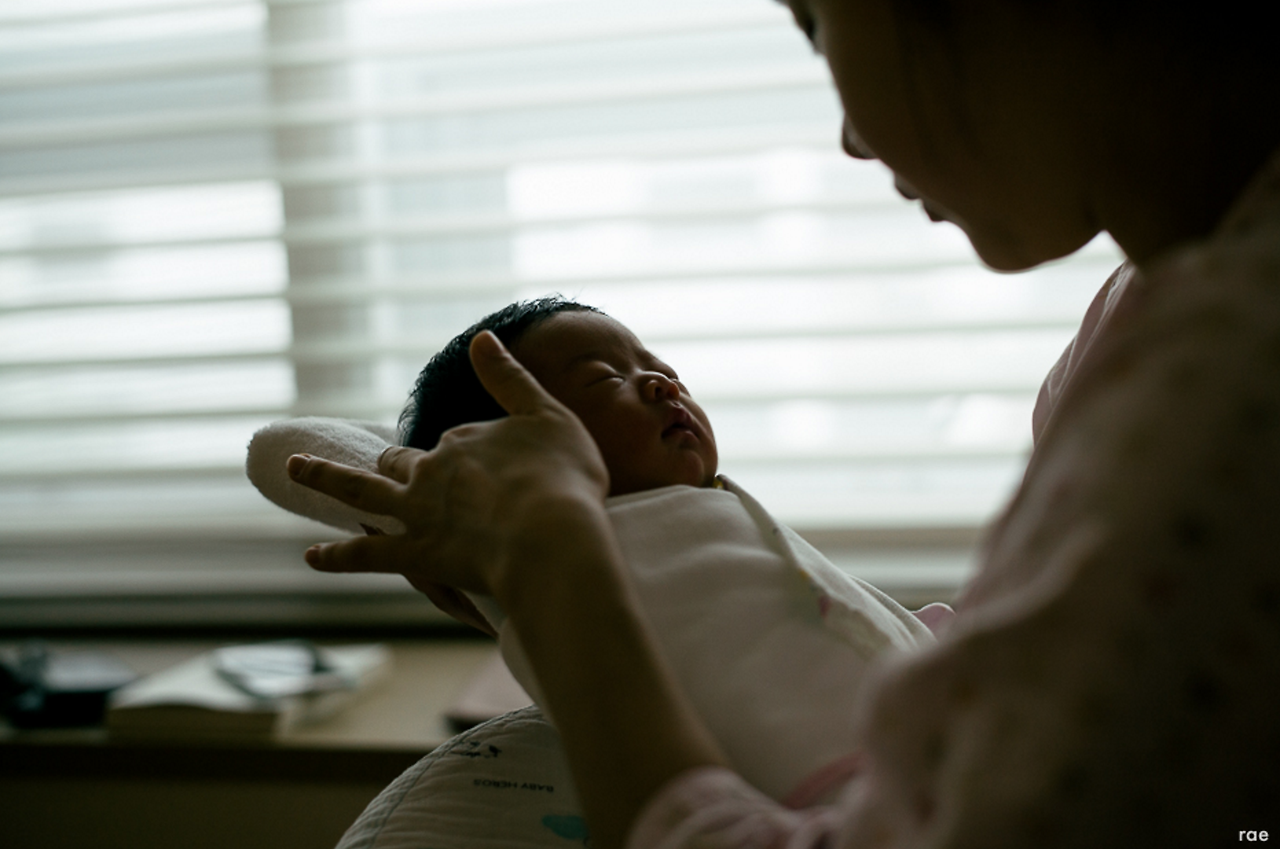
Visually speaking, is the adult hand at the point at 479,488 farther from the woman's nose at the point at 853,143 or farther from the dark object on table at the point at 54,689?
the dark object on table at the point at 54,689

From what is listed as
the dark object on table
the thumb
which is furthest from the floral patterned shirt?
the dark object on table

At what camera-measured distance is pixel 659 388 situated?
3.10ft

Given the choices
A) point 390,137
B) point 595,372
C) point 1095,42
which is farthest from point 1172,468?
point 390,137

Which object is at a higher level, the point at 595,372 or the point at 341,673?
the point at 595,372

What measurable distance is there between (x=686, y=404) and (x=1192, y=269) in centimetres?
62

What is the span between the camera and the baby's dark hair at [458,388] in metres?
0.94

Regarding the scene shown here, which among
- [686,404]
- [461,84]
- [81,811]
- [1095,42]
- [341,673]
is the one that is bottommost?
[81,811]

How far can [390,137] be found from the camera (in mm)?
1640

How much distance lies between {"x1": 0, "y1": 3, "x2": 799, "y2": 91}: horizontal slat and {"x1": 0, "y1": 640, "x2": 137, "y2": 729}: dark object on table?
968mm

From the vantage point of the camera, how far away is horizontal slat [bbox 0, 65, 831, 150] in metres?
1.48

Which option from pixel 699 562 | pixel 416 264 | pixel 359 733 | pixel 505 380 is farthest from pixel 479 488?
pixel 416 264

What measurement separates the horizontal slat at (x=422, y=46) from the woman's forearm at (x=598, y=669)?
3.76 ft

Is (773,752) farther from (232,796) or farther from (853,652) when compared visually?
(232,796)

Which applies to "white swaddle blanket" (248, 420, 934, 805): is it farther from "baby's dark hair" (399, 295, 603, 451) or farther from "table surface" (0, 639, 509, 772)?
"table surface" (0, 639, 509, 772)
